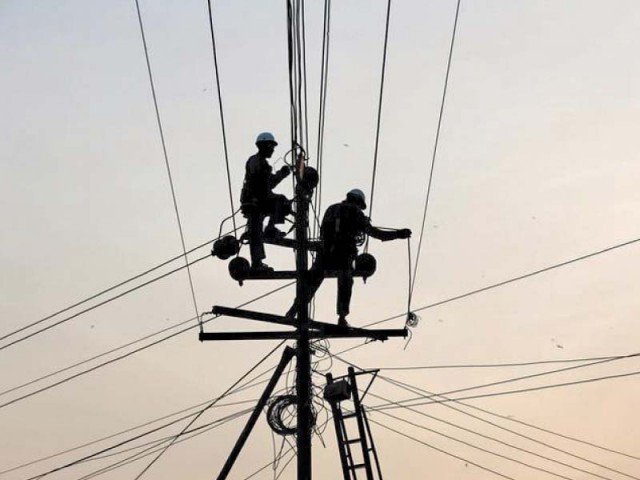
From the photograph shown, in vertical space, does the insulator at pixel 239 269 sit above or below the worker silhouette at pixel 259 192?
below

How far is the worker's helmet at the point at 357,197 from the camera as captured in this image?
1293cm

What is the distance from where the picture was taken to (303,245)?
43.8 ft

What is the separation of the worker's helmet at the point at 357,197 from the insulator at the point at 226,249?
1.77 meters

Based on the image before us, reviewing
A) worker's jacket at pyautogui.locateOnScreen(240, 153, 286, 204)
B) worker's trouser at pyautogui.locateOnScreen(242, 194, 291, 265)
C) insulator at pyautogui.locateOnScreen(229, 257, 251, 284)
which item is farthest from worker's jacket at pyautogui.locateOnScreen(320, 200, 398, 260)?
insulator at pyautogui.locateOnScreen(229, 257, 251, 284)

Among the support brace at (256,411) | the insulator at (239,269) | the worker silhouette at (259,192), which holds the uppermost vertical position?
the worker silhouette at (259,192)

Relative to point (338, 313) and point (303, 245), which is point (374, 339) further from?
point (303, 245)

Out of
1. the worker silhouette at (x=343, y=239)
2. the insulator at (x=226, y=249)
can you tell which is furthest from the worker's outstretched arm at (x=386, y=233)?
the insulator at (x=226, y=249)

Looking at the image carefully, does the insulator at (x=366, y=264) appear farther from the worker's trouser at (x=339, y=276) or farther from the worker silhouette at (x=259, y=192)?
the worker silhouette at (x=259, y=192)

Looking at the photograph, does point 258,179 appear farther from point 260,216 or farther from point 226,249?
point 226,249

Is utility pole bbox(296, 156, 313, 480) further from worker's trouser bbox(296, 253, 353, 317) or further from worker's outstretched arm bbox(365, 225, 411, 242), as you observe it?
worker's outstretched arm bbox(365, 225, 411, 242)

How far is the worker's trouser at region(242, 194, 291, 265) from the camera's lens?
1327 cm

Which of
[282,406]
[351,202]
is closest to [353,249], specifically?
[351,202]

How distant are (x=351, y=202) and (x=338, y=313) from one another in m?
1.59

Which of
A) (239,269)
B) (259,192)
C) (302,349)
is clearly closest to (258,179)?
(259,192)
